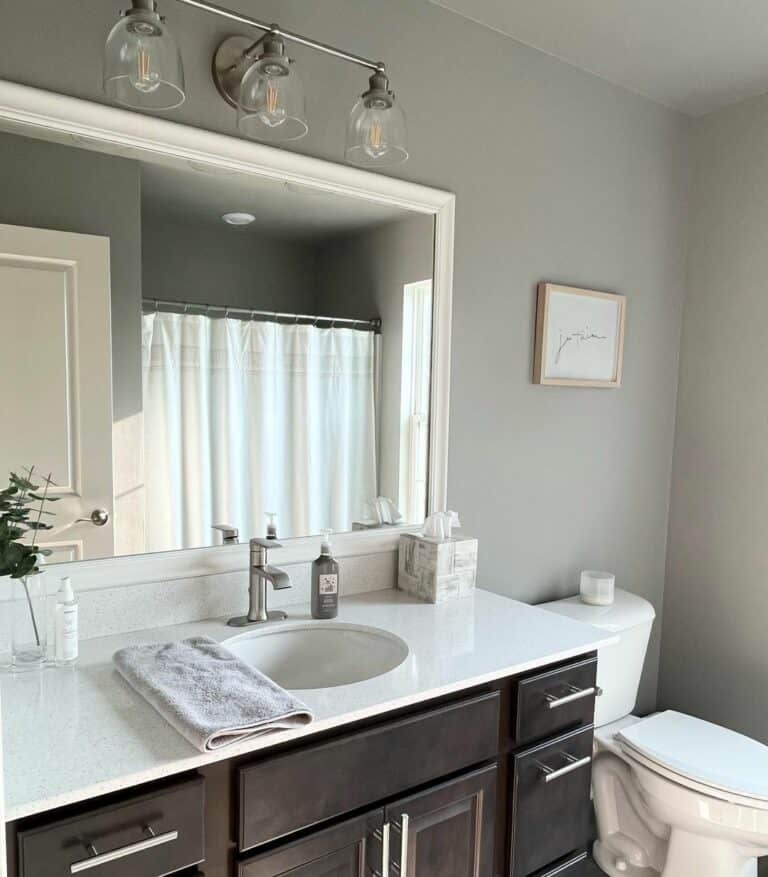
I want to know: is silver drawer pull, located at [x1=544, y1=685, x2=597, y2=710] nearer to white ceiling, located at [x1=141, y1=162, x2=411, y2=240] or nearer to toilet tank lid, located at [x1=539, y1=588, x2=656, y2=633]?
toilet tank lid, located at [x1=539, y1=588, x2=656, y2=633]

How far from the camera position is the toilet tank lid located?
2.08m

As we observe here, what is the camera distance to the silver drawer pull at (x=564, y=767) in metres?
1.49

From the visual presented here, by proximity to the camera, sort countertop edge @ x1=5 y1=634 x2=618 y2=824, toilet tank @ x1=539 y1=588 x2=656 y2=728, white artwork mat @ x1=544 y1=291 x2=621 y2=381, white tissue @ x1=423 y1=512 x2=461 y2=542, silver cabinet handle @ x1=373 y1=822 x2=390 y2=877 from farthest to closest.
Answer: white artwork mat @ x1=544 y1=291 x2=621 y2=381, toilet tank @ x1=539 y1=588 x2=656 y2=728, white tissue @ x1=423 y1=512 x2=461 y2=542, silver cabinet handle @ x1=373 y1=822 x2=390 y2=877, countertop edge @ x1=5 y1=634 x2=618 y2=824

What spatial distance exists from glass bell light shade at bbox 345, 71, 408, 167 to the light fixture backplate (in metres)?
0.26

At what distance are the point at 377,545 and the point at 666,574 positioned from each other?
4.50 feet

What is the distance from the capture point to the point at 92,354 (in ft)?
4.72

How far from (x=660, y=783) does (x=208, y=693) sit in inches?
51.0

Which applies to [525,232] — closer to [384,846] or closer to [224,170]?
[224,170]

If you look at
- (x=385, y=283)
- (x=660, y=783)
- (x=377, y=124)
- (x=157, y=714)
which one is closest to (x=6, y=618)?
(x=157, y=714)

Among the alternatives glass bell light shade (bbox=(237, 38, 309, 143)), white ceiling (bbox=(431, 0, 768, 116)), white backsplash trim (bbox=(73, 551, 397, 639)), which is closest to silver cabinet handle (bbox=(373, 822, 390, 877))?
white backsplash trim (bbox=(73, 551, 397, 639))

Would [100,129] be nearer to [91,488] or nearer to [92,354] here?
[92,354]

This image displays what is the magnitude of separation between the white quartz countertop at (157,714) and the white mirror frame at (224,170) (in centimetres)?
14

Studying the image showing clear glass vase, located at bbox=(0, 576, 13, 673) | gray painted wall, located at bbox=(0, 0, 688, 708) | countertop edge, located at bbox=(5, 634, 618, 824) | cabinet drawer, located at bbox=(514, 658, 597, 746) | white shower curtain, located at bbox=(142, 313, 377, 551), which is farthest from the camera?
gray painted wall, located at bbox=(0, 0, 688, 708)

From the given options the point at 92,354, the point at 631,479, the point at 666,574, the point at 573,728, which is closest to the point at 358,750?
the point at 573,728
